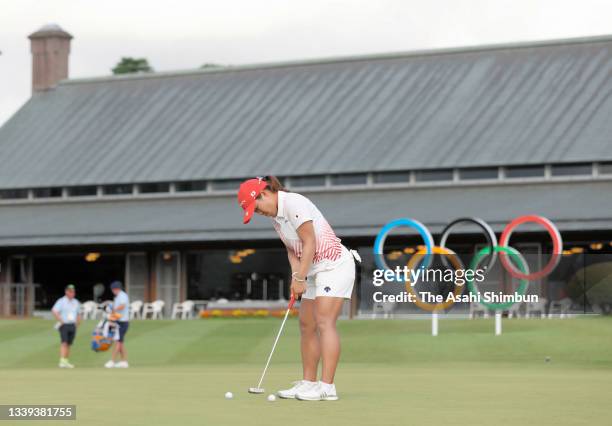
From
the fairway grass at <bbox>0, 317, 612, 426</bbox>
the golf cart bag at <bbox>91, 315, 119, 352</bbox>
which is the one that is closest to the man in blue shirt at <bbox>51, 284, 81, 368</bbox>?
the golf cart bag at <bbox>91, 315, 119, 352</bbox>

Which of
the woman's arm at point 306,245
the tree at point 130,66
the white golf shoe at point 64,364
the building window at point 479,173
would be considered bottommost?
the white golf shoe at point 64,364

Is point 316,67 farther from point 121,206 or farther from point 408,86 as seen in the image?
point 121,206

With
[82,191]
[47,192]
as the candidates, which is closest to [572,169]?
[82,191]

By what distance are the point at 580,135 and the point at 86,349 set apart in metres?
17.3

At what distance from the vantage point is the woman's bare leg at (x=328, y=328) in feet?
37.6

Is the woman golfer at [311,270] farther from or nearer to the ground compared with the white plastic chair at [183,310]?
farther from the ground

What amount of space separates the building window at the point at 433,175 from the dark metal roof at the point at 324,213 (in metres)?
0.34

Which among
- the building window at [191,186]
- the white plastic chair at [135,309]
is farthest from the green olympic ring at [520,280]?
the building window at [191,186]

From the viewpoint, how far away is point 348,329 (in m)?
33.8

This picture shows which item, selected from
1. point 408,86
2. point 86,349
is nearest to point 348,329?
point 86,349

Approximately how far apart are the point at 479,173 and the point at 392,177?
9.64 ft

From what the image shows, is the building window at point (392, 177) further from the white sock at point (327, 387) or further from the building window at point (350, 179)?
the white sock at point (327, 387)

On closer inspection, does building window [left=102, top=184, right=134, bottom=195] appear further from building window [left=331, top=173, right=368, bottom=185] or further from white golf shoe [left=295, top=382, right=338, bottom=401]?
white golf shoe [left=295, top=382, right=338, bottom=401]

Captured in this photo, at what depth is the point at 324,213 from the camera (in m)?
41.1
